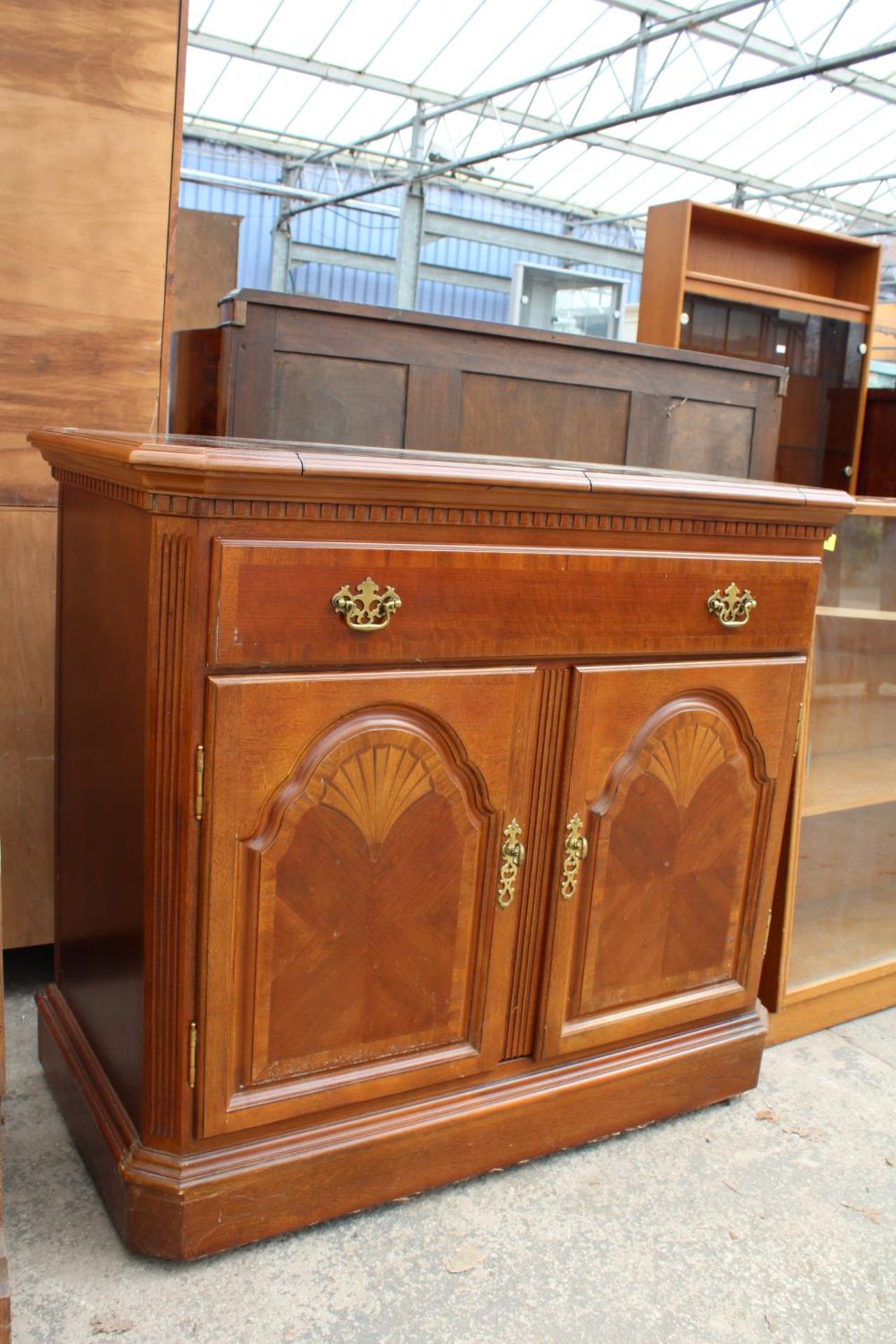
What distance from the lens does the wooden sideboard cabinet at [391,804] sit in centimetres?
144

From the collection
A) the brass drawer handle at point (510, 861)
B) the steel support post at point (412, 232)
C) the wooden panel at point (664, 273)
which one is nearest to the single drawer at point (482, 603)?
the brass drawer handle at point (510, 861)

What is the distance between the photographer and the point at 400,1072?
5.49 feet

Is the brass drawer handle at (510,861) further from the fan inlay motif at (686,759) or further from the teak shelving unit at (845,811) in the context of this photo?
the teak shelving unit at (845,811)

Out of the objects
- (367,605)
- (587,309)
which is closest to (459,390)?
(367,605)

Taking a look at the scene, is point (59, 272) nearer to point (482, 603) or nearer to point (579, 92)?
point (482, 603)

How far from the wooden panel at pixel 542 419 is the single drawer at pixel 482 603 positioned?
127 centimetres

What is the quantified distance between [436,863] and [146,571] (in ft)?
1.95

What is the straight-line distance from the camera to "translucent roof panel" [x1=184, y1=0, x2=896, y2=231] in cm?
955

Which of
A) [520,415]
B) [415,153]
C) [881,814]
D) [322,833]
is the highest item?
[415,153]

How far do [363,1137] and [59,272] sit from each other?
64.3 inches

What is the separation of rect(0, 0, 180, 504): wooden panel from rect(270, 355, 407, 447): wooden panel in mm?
421

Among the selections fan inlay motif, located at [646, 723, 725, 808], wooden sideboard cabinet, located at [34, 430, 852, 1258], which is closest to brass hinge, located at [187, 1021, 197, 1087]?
wooden sideboard cabinet, located at [34, 430, 852, 1258]

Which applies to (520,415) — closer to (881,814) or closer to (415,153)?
(881,814)

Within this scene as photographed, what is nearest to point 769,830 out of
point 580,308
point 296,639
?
point 296,639
